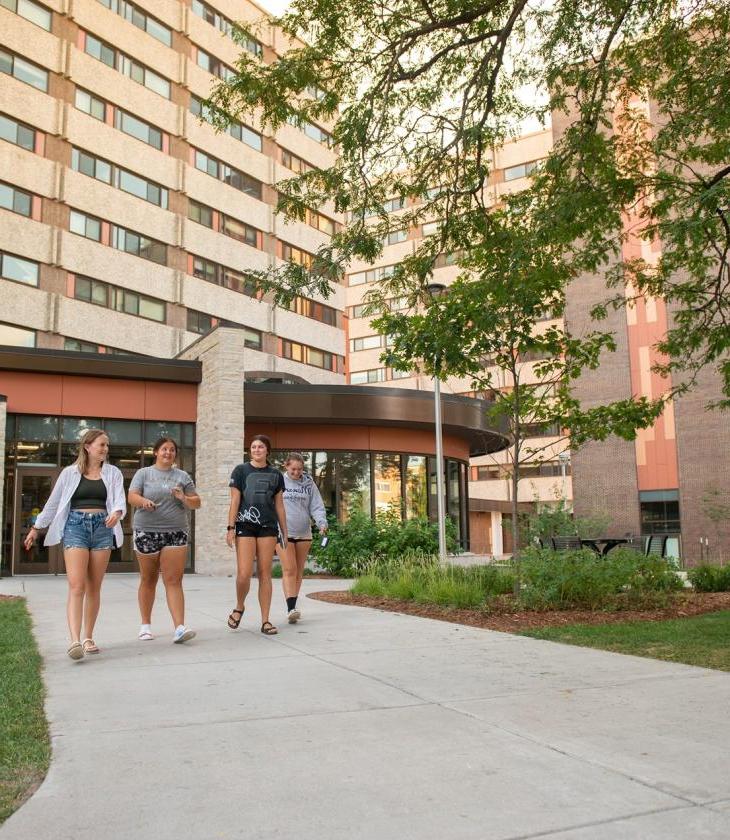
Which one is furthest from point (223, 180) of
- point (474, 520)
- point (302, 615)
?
point (302, 615)

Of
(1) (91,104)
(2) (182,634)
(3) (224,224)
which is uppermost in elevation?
(1) (91,104)

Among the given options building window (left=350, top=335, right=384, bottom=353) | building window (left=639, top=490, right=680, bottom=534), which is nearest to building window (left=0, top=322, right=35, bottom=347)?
building window (left=639, top=490, right=680, bottom=534)

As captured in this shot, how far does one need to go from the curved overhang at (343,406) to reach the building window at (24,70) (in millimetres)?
17931

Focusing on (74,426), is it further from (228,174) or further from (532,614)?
(228,174)

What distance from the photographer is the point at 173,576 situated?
7.79 m

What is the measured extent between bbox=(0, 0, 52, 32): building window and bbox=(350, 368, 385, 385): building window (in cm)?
3923

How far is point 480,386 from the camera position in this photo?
1087 centimetres

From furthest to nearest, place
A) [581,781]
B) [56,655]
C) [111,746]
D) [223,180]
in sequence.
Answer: [223,180] < [56,655] < [111,746] < [581,781]

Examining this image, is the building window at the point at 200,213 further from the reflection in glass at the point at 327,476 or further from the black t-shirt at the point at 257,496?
the black t-shirt at the point at 257,496

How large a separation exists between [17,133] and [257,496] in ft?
91.4

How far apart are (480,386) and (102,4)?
105 ft

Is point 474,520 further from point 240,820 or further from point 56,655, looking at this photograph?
point 240,820

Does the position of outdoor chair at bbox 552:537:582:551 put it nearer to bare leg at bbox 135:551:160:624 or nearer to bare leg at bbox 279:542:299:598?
bare leg at bbox 279:542:299:598

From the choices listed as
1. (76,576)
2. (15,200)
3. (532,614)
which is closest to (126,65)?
(15,200)
